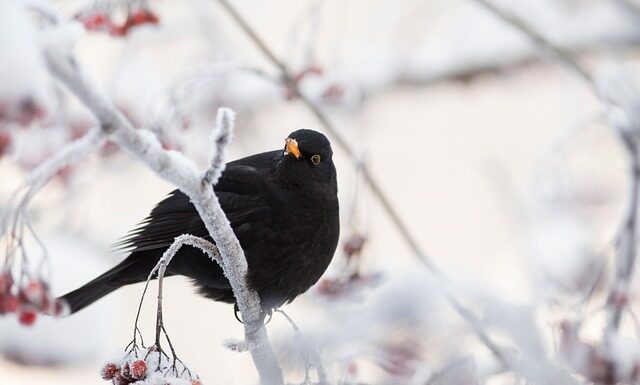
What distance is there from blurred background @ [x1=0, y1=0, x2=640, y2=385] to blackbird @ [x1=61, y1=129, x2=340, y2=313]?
0.17 meters

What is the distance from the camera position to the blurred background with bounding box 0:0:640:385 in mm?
3152

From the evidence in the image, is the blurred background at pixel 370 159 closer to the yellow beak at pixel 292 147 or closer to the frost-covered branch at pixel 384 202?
the frost-covered branch at pixel 384 202

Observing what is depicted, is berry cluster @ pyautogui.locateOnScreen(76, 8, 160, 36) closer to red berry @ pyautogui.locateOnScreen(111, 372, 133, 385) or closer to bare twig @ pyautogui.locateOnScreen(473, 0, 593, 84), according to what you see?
bare twig @ pyautogui.locateOnScreen(473, 0, 593, 84)

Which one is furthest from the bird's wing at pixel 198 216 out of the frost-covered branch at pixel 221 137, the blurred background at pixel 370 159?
the frost-covered branch at pixel 221 137

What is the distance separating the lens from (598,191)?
6.95 meters

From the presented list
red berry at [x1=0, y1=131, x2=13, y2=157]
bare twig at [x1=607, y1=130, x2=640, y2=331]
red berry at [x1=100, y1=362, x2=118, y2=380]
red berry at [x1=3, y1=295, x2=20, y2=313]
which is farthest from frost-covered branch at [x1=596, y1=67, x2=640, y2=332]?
red berry at [x1=0, y1=131, x2=13, y2=157]

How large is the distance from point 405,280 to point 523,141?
631cm

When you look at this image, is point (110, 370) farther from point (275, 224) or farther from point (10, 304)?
point (275, 224)

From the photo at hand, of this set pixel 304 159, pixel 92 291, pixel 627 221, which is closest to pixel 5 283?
pixel 92 291

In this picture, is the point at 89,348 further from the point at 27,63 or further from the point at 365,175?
the point at 365,175

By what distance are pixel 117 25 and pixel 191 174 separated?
5.70ft

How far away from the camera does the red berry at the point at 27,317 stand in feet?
9.42

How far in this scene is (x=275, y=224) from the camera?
3139 mm

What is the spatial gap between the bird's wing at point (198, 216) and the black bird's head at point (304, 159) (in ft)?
0.34
